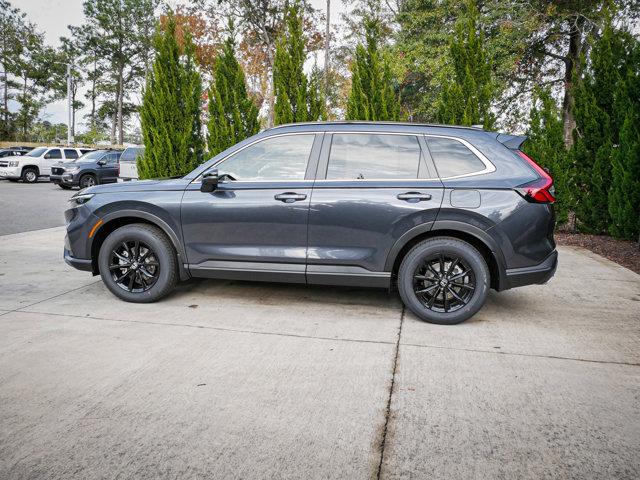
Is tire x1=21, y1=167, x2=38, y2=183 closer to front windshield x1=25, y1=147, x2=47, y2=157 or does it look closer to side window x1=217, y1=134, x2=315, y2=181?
front windshield x1=25, y1=147, x2=47, y2=157

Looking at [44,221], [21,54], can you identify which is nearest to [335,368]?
[44,221]

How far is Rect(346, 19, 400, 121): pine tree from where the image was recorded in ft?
31.6

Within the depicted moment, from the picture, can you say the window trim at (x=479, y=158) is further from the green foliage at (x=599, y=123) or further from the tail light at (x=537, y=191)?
the green foliage at (x=599, y=123)

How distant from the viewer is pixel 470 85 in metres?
9.27

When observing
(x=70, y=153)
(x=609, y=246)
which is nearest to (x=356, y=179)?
(x=609, y=246)

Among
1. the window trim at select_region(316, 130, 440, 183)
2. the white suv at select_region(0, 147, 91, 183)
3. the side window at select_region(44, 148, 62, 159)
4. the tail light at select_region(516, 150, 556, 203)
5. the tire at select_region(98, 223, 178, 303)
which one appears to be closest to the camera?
the tail light at select_region(516, 150, 556, 203)

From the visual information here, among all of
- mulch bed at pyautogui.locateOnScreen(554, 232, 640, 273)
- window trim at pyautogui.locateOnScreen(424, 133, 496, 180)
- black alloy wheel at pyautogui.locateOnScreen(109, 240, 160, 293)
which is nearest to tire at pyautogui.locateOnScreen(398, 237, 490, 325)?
window trim at pyautogui.locateOnScreen(424, 133, 496, 180)

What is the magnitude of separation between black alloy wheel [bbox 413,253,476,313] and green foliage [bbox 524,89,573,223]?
A: 18.8 feet

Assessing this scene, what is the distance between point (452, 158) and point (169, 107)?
6.83m

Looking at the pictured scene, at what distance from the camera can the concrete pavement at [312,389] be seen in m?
2.30

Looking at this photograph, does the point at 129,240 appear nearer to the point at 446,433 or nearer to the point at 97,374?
the point at 97,374

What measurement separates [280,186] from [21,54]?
52.0 m

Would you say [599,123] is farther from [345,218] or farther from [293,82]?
[345,218]

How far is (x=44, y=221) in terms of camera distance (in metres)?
10.5
